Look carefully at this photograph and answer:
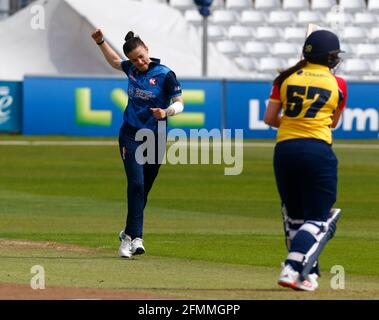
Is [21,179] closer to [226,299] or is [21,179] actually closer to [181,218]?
[181,218]

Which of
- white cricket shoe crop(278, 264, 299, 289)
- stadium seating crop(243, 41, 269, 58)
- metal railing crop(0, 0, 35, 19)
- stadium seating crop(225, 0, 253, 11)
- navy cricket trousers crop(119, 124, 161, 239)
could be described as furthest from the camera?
stadium seating crop(225, 0, 253, 11)

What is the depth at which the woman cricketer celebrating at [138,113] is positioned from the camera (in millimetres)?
12562

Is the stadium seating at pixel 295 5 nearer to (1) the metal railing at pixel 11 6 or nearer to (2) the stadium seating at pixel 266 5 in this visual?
(2) the stadium seating at pixel 266 5

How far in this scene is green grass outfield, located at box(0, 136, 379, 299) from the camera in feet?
35.5

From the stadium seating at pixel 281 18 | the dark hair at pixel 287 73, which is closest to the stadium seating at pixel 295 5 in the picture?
the stadium seating at pixel 281 18

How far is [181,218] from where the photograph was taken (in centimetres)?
1762

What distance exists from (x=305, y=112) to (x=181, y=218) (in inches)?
312

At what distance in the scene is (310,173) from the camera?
9750 millimetres

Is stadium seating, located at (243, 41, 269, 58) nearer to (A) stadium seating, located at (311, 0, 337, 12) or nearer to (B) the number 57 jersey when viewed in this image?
(A) stadium seating, located at (311, 0, 337, 12)

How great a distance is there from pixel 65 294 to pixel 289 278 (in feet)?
5.54

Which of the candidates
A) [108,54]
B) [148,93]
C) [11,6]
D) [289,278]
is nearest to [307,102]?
[289,278]

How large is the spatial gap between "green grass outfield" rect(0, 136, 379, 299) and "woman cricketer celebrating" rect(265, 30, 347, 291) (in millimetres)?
363

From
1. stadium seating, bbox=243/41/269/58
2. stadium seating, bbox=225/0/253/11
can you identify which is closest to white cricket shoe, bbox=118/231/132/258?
stadium seating, bbox=243/41/269/58
